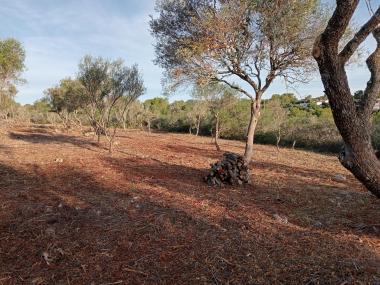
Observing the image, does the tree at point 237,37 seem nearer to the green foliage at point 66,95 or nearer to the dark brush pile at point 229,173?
the dark brush pile at point 229,173

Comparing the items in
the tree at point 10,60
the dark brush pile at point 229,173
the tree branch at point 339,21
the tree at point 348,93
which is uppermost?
the tree at point 10,60

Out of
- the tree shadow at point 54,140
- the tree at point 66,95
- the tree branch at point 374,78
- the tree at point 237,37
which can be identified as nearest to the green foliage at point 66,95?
the tree at point 66,95

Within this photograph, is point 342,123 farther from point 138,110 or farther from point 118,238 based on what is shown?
point 138,110

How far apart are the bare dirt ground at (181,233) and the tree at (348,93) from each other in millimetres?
1338

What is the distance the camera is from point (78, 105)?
1180 inches

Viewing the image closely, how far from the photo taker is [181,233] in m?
5.45

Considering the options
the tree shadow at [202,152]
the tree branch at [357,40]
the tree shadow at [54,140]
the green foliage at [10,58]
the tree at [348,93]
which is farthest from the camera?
the green foliage at [10,58]

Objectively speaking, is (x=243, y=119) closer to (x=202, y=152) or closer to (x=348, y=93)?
(x=202, y=152)

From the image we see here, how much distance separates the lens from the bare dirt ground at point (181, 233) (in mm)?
4121

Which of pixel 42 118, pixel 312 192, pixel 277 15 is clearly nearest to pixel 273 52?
pixel 277 15

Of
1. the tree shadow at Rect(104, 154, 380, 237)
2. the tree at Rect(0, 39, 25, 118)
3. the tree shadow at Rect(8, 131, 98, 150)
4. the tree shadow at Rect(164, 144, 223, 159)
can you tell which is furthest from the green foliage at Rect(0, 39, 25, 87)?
the tree shadow at Rect(104, 154, 380, 237)

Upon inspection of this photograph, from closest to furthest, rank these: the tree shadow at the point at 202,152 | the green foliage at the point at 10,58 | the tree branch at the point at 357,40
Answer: the tree branch at the point at 357,40
the tree shadow at the point at 202,152
the green foliage at the point at 10,58

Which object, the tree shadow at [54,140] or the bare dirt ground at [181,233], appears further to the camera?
the tree shadow at [54,140]

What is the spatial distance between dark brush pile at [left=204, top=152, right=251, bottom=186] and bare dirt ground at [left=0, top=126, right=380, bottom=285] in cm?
38
